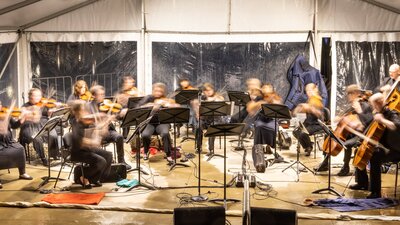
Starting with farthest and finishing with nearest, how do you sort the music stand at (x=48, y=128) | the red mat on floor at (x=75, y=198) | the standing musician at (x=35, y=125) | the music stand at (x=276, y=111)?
the standing musician at (x=35, y=125), the music stand at (x=276, y=111), the music stand at (x=48, y=128), the red mat on floor at (x=75, y=198)

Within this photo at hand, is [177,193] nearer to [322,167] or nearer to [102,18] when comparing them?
[322,167]

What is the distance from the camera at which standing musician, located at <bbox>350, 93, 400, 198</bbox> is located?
7387 mm

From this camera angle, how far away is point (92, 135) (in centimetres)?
852

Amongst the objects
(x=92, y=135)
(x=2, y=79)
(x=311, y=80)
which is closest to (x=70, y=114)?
(x=92, y=135)

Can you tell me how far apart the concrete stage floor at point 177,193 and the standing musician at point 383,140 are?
0.42 metres

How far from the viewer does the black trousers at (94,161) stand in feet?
27.1

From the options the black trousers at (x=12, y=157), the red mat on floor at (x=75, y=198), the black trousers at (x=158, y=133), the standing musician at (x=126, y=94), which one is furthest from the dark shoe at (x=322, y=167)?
Answer: the black trousers at (x=12, y=157)

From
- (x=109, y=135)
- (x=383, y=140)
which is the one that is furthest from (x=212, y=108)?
(x=383, y=140)

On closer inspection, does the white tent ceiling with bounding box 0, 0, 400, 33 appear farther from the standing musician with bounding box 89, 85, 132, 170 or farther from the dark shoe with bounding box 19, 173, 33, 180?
the dark shoe with bounding box 19, 173, 33, 180

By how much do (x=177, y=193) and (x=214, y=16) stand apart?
7243mm

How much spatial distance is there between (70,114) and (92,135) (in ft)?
3.41

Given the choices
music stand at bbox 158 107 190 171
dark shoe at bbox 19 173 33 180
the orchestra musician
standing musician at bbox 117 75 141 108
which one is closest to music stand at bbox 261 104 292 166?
music stand at bbox 158 107 190 171

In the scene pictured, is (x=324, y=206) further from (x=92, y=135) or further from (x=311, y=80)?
(x=311, y=80)

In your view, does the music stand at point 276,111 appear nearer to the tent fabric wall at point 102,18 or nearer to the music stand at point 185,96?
the music stand at point 185,96
